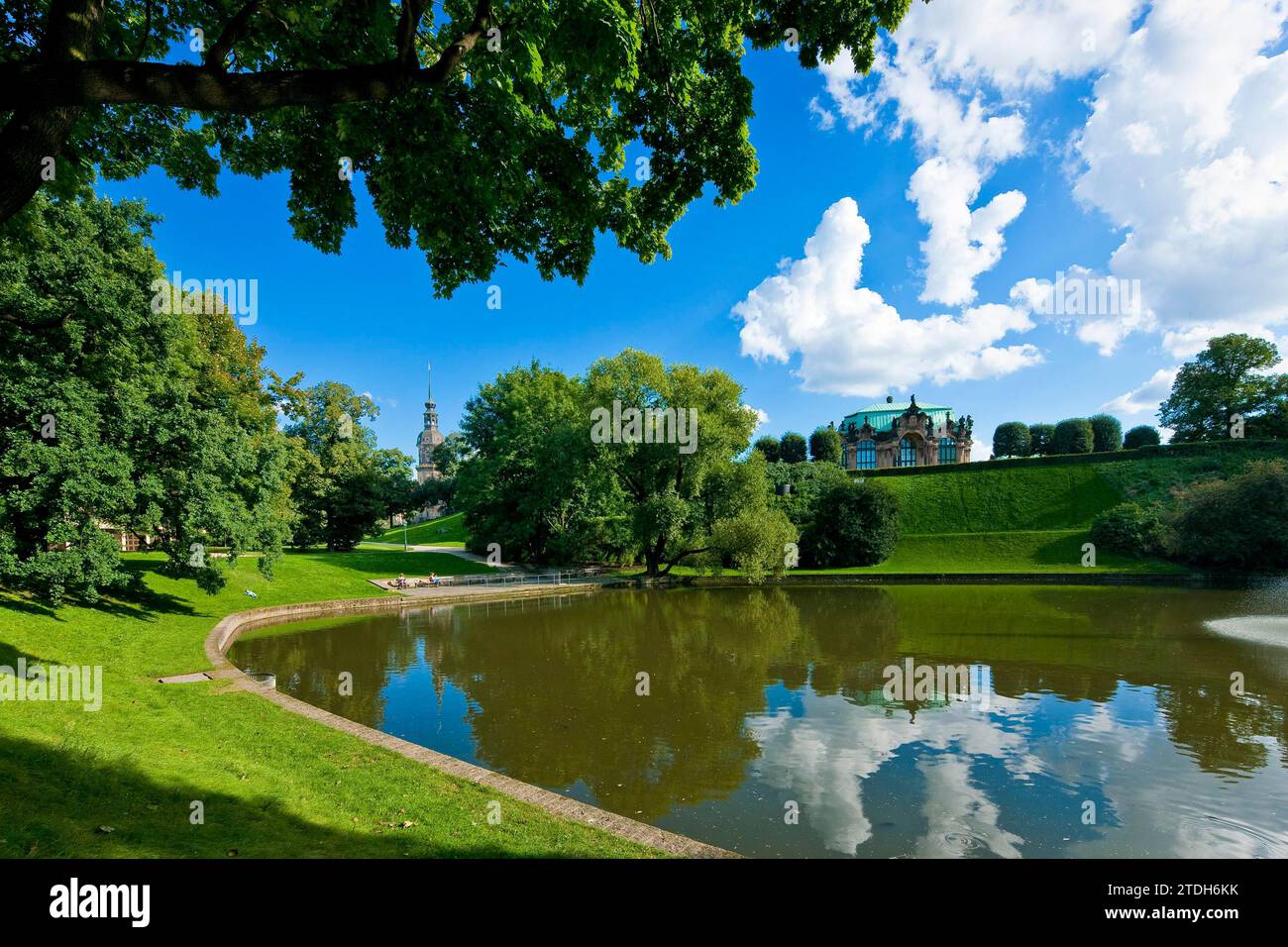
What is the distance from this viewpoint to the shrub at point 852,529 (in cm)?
4103

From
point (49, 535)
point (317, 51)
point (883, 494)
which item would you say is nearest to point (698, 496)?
point (883, 494)

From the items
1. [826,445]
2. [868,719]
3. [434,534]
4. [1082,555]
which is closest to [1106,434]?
[826,445]

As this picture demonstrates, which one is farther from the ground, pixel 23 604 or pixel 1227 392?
pixel 1227 392

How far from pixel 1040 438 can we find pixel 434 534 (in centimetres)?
7483

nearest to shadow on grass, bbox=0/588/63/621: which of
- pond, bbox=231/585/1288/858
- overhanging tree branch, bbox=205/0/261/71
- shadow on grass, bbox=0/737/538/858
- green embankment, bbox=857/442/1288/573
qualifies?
pond, bbox=231/585/1288/858

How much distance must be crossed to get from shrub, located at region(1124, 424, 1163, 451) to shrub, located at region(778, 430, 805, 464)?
112 feet

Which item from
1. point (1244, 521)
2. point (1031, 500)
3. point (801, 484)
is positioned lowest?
point (1244, 521)

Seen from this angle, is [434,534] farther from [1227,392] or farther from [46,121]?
[1227,392]

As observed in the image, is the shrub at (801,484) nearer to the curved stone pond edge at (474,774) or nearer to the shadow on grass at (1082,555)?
the shadow on grass at (1082,555)

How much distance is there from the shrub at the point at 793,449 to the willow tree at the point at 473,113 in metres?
67.4

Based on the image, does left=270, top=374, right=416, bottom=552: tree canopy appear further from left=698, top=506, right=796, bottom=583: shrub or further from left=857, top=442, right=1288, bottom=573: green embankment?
left=857, top=442, right=1288, bottom=573: green embankment

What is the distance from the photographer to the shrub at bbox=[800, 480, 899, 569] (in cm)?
4103

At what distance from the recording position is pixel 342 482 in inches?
1560

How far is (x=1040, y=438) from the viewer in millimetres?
67375
